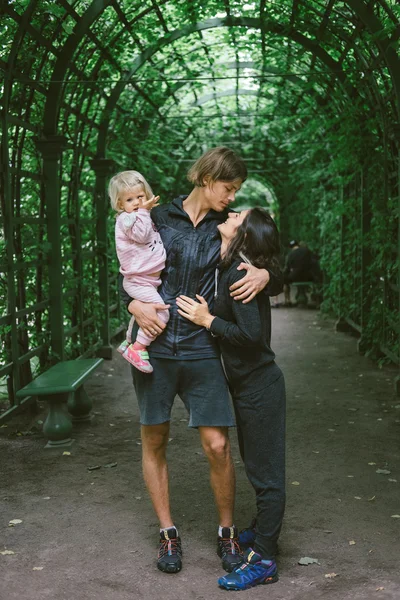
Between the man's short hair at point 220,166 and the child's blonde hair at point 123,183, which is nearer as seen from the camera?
the man's short hair at point 220,166

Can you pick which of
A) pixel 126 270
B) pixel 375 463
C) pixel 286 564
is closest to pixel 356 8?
pixel 375 463

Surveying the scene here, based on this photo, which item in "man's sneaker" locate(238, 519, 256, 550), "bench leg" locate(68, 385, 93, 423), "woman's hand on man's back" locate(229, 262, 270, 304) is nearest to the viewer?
"woman's hand on man's back" locate(229, 262, 270, 304)

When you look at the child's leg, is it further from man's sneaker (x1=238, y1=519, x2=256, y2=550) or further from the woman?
man's sneaker (x1=238, y1=519, x2=256, y2=550)

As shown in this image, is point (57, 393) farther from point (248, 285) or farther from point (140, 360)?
point (248, 285)

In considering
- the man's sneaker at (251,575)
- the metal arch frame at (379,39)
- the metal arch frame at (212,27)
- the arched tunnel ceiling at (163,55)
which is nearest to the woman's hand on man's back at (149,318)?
the man's sneaker at (251,575)

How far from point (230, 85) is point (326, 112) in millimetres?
5341

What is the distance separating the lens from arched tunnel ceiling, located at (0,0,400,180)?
22.8 ft

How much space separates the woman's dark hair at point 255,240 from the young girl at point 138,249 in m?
0.34

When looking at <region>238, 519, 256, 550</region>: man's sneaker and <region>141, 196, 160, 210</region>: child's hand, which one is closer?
<region>141, 196, 160, 210</region>: child's hand

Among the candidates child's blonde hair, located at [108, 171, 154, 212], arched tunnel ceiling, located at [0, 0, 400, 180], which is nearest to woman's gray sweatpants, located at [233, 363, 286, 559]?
child's blonde hair, located at [108, 171, 154, 212]

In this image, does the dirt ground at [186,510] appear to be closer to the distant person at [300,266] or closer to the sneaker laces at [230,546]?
the sneaker laces at [230,546]

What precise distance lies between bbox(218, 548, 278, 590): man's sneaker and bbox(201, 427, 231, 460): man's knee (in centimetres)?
47

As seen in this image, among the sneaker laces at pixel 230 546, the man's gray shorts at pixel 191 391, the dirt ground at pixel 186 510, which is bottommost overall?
the dirt ground at pixel 186 510

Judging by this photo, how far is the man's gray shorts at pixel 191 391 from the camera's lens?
3623 millimetres
